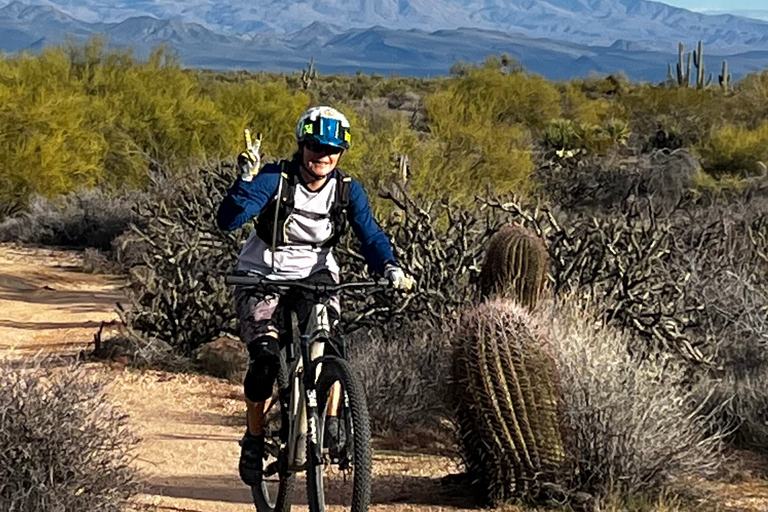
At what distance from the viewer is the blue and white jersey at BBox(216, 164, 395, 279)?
5152 mm

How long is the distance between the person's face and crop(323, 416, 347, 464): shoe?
1.07 metres

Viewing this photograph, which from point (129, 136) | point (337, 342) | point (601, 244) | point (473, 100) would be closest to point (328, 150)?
point (337, 342)

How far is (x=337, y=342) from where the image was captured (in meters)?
5.11

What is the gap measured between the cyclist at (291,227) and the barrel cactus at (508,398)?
0.85 metres

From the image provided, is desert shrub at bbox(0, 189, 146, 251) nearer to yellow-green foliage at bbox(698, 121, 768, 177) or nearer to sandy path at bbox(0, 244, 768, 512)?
sandy path at bbox(0, 244, 768, 512)

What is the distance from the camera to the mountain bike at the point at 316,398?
188 inches

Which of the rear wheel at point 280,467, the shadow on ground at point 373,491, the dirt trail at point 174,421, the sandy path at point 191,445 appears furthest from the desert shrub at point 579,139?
the rear wheel at point 280,467

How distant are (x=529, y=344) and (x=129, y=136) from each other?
19074mm

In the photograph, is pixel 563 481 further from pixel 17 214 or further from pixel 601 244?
pixel 17 214

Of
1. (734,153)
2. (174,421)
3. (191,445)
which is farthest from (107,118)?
(191,445)

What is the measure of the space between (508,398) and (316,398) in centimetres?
126

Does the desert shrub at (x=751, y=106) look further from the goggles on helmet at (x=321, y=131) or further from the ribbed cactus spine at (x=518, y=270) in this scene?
the goggles on helmet at (x=321, y=131)

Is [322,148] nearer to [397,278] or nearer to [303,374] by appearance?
[397,278]

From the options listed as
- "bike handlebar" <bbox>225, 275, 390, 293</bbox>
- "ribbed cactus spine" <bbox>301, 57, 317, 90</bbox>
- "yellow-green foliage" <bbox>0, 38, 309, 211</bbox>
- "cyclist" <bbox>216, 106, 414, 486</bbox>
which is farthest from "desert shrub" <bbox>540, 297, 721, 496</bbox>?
"ribbed cactus spine" <bbox>301, 57, 317, 90</bbox>
